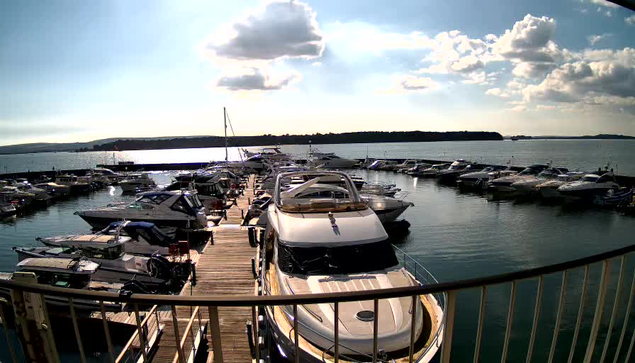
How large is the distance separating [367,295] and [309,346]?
4.34 metres

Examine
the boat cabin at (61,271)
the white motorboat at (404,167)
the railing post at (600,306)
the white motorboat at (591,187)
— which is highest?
the railing post at (600,306)

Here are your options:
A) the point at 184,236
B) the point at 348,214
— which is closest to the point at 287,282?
the point at 348,214

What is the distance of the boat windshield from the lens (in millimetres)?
7410

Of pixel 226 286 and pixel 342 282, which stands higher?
pixel 342 282

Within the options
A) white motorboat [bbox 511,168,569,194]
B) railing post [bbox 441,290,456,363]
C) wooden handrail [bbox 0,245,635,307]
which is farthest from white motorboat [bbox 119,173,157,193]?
railing post [bbox 441,290,456,363]

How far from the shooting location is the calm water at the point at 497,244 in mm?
11406

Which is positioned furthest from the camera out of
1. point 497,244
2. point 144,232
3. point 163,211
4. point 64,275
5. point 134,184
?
point 134,184

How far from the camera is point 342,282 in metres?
7.05

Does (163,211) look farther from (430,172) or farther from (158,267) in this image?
(430,172)

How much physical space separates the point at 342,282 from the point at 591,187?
35617 mm

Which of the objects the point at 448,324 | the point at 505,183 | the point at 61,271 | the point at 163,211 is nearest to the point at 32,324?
the point at 448,324

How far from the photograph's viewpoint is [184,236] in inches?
845

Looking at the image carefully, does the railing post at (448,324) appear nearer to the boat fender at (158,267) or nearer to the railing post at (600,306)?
the railing post at (600,306)

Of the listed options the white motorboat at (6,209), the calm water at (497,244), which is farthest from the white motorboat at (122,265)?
the white motorboat at (6,209)
